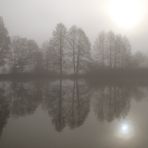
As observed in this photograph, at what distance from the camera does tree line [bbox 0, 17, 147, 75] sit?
1158 inches

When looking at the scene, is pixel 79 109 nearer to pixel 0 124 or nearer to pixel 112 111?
pixel 112 111

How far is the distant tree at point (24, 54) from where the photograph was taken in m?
30.1

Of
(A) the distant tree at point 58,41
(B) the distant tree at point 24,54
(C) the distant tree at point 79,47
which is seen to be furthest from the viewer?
(A) the distant tree at point 58,41

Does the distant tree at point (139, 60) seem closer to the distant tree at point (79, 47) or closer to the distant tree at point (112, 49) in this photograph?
the distant tree at point (112, 49)

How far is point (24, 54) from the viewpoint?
31.7 metres

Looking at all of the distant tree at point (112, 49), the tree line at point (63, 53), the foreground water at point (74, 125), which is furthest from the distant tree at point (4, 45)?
the foreground water at point (74, 125)

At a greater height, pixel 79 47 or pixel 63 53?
pixel 79 47

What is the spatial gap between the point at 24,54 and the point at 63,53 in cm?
598

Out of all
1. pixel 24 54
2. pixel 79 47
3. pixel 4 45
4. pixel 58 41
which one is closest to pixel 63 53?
pixel 58 41

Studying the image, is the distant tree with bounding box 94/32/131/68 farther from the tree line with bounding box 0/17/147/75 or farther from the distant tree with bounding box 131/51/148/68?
the distant tree with bounding box 131/51/148/68

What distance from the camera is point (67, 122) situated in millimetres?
7113

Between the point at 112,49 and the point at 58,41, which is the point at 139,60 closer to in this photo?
the point at 112,49

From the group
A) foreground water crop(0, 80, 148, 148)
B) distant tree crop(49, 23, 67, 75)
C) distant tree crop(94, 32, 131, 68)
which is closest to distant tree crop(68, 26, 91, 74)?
distant tree crop(49, 23, 67, 75)

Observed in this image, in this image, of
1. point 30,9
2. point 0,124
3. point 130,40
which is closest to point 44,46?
point 30,9
